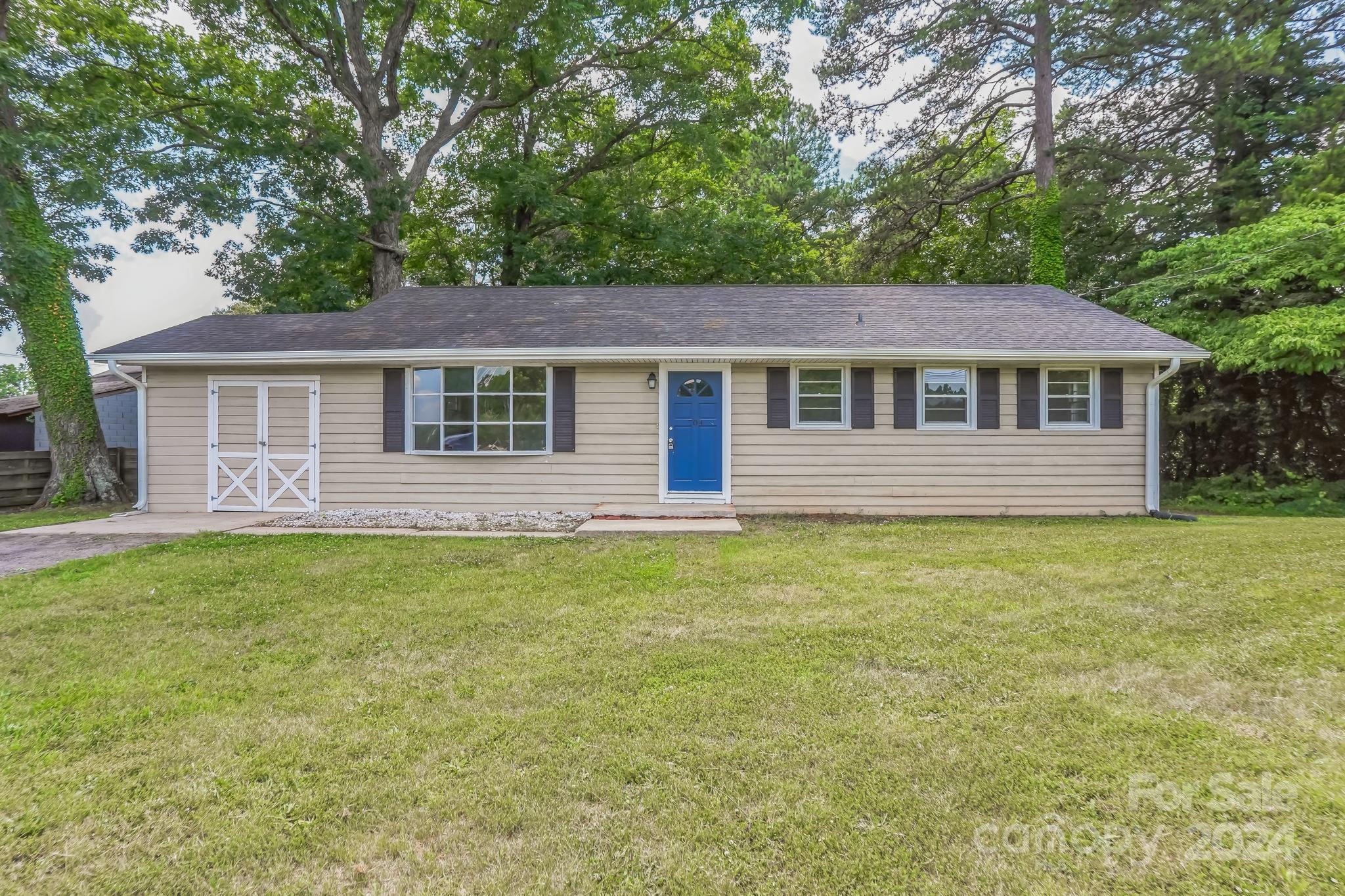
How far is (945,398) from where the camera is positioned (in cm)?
877

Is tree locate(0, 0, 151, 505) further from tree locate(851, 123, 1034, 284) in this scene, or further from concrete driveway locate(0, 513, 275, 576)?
tree locate(851, 123, 1034, 284)

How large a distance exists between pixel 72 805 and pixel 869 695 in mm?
A: 3052

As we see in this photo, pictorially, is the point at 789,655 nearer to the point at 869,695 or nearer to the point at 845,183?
the point at 869,695

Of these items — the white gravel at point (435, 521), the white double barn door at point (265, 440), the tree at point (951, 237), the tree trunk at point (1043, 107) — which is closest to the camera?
the white gravel at point (435, 521)

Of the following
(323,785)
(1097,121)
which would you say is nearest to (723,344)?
(323,785)

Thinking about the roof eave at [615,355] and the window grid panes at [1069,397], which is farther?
the window grid panes at [1069,397]

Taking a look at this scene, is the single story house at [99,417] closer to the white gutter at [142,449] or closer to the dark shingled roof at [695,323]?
the white gutter at [142,449]

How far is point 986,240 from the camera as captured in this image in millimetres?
17766

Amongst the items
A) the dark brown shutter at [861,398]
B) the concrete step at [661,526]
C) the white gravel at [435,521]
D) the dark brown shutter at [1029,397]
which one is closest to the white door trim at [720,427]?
the concrete step at [661,526]

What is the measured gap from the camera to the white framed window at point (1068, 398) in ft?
28.6

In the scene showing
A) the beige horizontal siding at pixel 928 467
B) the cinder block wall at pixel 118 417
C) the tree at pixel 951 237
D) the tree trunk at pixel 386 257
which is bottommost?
the beige horizontal siding at pixel 928 467

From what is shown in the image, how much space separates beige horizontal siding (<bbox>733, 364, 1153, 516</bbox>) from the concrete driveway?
6.78m

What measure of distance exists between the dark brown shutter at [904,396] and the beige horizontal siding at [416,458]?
3422mm

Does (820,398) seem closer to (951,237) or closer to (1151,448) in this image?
(1151,448)
